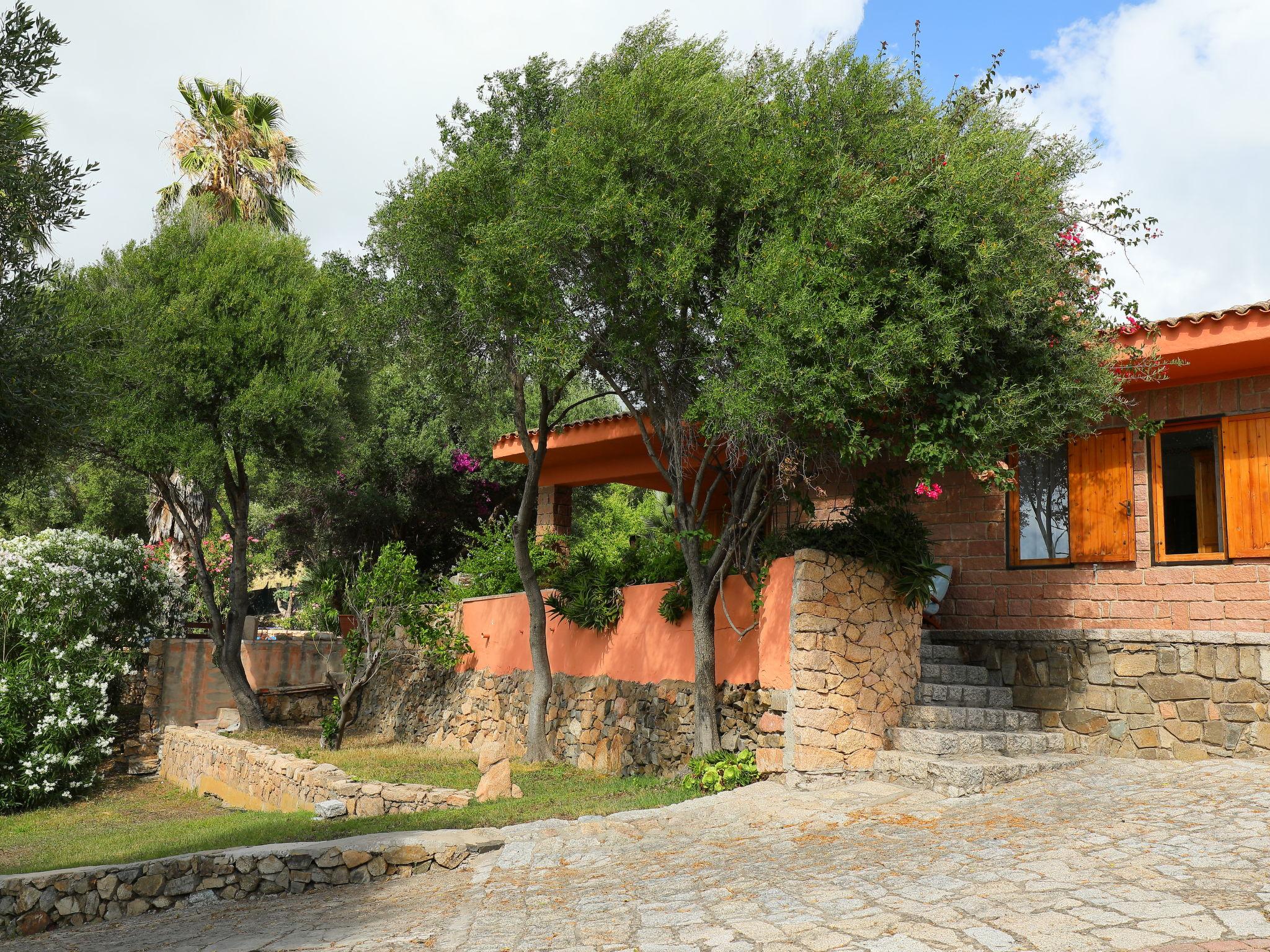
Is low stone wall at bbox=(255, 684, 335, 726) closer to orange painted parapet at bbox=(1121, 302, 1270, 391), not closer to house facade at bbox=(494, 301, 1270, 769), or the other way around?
house facade at bbox=(494, 301, 1270, 769)

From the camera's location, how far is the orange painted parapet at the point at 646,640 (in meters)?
9.54

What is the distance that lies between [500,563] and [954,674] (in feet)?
24.7

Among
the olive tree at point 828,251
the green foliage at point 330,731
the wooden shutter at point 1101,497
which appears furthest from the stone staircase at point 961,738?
the green foliage at point 330,731

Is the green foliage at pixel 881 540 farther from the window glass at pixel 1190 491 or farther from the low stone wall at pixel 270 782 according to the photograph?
the low stone wall at pixel 270 782

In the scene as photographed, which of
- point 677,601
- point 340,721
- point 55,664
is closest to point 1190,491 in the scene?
point 677,601

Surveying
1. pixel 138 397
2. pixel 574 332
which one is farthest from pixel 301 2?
pixel 138 397

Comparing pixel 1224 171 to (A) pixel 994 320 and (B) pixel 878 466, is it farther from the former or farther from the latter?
(A) pixel 994 320

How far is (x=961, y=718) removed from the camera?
932 centimetres

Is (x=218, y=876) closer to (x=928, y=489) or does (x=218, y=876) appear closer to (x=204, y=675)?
(x=928, y=489)

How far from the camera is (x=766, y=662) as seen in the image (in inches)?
376

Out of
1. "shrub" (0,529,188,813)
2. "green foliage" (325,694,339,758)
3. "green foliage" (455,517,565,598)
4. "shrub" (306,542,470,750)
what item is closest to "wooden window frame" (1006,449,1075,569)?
"green foliage" (455,517,565,598)

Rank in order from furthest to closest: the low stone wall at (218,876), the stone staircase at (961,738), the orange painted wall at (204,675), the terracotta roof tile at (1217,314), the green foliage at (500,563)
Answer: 1. the orange painted wall at (204,675)
2. the green foliage at (500,563)
3. the terracotta roof tile at (1217,314)
4. the stone staircase at (961,738)
5. the low stone wall at (218,876)

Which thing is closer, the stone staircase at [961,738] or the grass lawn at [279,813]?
the stone staircase at [961,738]

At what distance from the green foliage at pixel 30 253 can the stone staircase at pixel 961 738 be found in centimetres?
744
